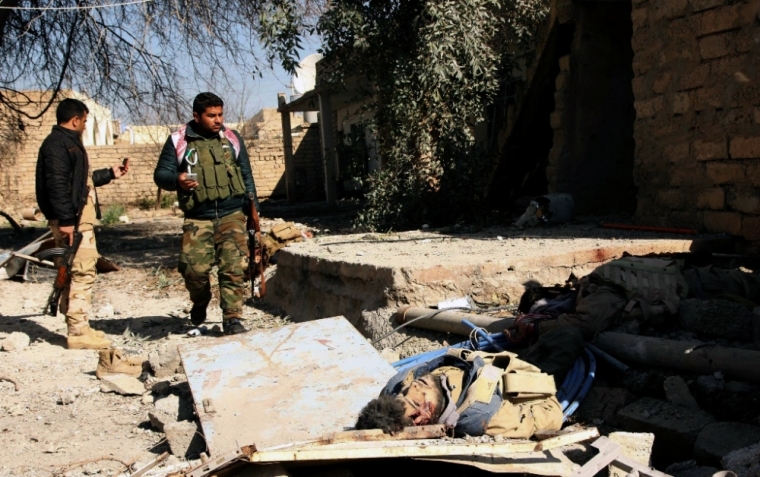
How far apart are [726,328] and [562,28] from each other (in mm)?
5552

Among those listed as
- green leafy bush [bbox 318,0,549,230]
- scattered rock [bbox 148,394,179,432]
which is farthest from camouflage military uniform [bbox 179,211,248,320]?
green leafy bush [bbox 318,0,549,230]

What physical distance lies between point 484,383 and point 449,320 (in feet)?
4.81

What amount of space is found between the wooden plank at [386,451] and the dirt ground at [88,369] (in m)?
1.04

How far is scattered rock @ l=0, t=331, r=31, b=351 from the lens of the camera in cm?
560

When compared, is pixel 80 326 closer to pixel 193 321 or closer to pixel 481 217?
pixel 193 321

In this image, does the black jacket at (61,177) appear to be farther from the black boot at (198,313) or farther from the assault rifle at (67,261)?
the black boot at (198,313)

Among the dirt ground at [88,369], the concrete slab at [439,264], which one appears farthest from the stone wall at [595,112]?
the dirt ground at [88,369]

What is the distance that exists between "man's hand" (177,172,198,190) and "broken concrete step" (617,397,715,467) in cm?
Result: 314

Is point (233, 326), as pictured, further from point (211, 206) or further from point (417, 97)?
point (417, 97)

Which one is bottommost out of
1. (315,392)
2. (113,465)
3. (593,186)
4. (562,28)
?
(113,465)

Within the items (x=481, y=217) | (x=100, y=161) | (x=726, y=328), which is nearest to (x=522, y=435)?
(x=726, y=328)

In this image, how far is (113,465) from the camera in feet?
11.6

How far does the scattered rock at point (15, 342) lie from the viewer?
5598mm

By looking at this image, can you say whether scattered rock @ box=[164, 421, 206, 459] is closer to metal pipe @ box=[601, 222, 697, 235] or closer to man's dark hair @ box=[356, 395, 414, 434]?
man's dark hair @ box=[356, 395, 414, 434]
